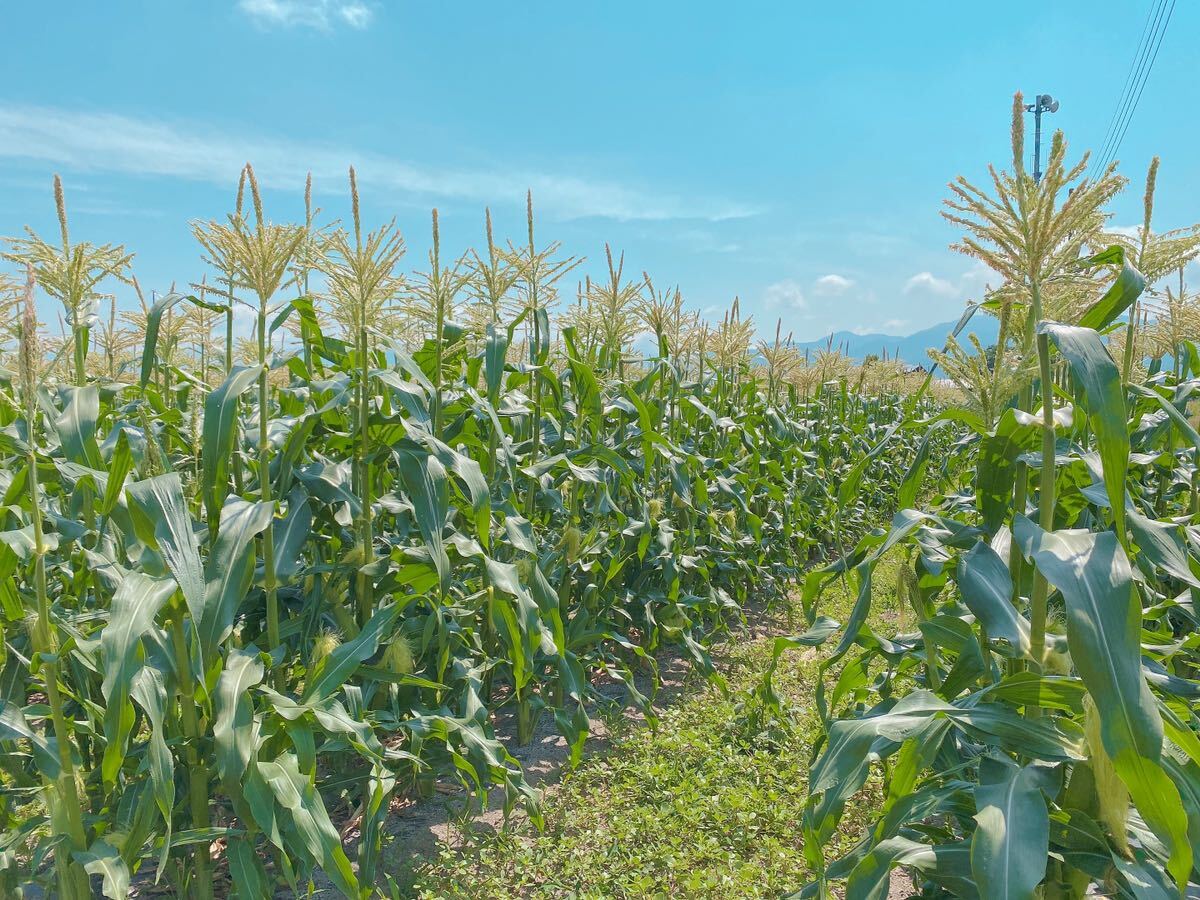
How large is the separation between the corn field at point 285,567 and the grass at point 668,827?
8.9 inches

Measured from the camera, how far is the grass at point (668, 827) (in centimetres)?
271

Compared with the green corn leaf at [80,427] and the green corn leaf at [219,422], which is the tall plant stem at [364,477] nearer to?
the green corn leaf at [219,422]

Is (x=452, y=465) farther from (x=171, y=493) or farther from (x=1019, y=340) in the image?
(x=1019, y=340)

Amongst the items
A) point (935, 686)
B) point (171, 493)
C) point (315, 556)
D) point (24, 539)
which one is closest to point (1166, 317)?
point (935, 686)

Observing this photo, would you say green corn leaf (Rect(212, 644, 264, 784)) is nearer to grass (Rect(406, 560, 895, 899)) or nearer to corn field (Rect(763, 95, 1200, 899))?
grass (Rect(406, 560, 895, 899))

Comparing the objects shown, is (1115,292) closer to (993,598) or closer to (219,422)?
(993,598)

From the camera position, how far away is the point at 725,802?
127 inches

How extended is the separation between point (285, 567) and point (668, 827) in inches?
75.4

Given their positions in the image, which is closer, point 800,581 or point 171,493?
point 171,493

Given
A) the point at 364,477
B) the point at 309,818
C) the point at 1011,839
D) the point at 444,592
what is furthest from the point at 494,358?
the point at 1011,839

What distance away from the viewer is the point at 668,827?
3.04 metres

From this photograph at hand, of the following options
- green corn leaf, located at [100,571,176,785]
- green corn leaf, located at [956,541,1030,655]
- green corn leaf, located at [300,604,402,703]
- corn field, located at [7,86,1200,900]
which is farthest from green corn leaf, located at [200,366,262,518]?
green corn leaf, located at [956,541,1030,655]

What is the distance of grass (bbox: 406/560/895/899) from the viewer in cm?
271

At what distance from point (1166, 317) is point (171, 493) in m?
5.20
